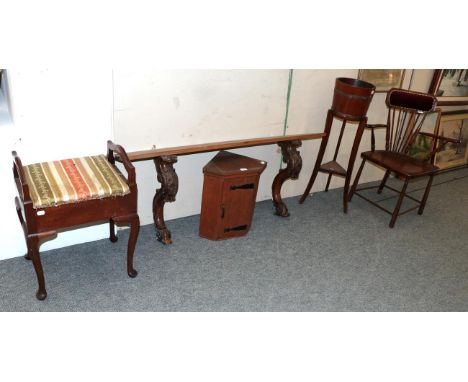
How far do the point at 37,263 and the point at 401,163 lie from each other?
2.57 m

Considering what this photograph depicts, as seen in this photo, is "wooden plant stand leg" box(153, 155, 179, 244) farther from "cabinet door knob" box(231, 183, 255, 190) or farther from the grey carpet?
"cabinet door knob" box(231, 183, 255, 190)

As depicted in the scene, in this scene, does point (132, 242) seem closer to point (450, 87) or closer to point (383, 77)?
point (383, 77)

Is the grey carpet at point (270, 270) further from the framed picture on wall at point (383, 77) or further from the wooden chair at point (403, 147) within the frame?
the framed picture on wall at point (383, 77)

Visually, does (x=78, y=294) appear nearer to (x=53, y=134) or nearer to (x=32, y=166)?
(x=32, y=166)

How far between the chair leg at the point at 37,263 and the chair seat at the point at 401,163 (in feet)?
7.89

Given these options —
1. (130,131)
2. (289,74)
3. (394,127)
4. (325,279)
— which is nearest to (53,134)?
(130,131)

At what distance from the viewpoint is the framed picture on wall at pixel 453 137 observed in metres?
4.13

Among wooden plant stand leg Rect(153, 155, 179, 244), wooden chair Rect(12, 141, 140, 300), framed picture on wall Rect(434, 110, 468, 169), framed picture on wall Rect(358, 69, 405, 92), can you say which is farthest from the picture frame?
wooden chair Rect(12, 141, 140, 300)

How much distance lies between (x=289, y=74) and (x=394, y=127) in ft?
4.60

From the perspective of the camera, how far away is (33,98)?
2104 mm

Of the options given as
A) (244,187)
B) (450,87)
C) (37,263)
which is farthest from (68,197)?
(450,87)

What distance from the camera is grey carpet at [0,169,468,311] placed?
221cm

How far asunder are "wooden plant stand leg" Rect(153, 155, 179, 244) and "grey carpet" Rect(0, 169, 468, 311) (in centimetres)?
9

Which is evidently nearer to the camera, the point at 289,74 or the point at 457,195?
the point at 289,74
